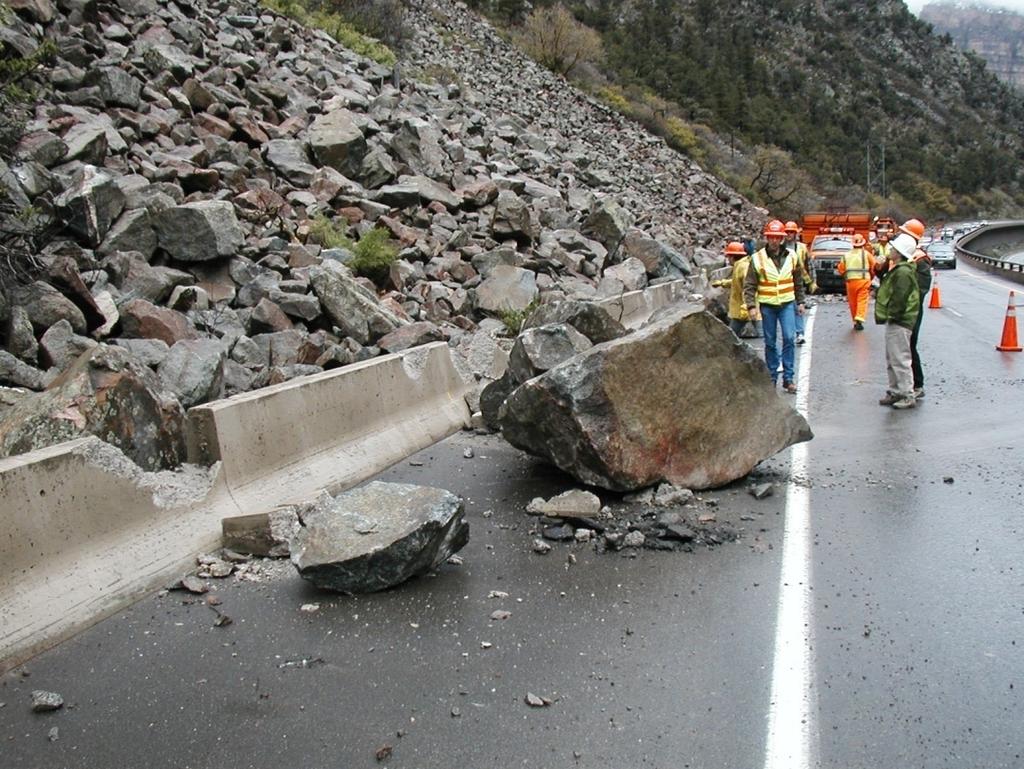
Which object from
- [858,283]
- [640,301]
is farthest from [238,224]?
[858,283]

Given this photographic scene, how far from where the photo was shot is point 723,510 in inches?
236

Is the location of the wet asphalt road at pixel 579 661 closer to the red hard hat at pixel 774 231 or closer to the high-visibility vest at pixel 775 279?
the high-visibility vest at pixel 775 279

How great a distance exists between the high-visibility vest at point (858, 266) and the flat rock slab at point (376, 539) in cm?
1419

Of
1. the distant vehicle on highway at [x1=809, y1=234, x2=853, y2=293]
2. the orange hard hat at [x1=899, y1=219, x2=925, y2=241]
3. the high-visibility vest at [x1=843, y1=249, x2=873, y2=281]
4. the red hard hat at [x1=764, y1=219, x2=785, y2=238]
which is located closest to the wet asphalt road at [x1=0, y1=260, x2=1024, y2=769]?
the orange hard hat at [x1=899, y1=219, x2=925, y2=241]

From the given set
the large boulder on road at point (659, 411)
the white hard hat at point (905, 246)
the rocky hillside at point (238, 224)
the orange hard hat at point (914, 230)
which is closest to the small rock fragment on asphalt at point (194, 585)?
the rocky hillside at point (238, 224)

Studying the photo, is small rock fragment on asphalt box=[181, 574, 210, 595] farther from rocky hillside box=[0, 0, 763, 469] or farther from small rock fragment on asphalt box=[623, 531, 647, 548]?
small rock fragment on asphalt box=[623, 531, 647, 548]

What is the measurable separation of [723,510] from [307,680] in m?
3.21

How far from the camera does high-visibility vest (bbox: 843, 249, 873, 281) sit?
17.1 m

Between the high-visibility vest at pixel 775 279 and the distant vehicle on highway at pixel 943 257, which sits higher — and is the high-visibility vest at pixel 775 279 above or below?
above

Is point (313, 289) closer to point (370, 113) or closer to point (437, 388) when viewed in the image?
point (437, 388)

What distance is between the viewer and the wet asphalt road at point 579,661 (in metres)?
3.28

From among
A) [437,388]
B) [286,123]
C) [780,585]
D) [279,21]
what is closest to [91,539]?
[780,585]

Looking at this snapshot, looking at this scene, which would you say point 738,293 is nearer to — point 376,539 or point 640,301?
point 640,301

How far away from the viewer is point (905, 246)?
31.9ft
